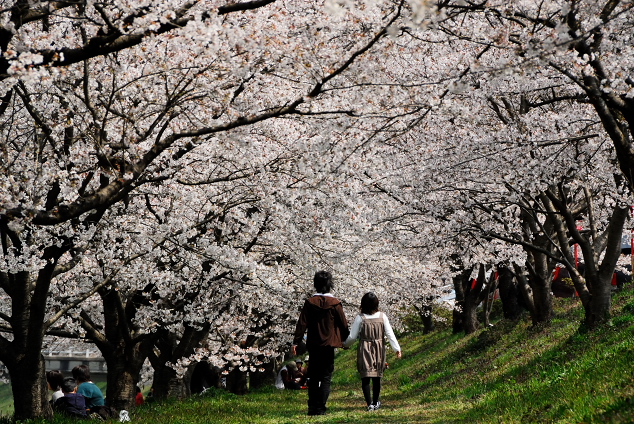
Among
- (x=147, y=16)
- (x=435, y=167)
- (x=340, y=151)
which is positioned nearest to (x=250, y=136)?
(x=340, y=151)

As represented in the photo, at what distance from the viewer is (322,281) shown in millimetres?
9562

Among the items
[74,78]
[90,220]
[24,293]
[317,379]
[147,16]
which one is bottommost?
[317,379]

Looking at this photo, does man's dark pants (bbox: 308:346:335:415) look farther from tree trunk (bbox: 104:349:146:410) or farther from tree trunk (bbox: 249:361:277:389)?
tree trunk (bbox: 249:361:277:389)

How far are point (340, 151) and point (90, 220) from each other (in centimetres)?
377

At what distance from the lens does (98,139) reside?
830 cm

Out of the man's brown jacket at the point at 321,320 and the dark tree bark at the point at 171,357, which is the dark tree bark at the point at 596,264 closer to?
the man's brown jacket at the point at 321,320

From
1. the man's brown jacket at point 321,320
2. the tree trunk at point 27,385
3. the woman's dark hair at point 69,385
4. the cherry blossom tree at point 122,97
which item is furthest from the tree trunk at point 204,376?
the man's brown jacket at point 321,320

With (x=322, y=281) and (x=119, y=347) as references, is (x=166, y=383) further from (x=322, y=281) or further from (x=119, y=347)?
(x=322, y=281)

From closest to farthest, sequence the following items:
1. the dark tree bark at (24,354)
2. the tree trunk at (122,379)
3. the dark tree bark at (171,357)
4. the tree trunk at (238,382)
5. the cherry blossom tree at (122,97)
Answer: the cherry blossom tree at (122,97) < the dark tree bark at (24,354) < the tree trunk at (122,379) < the dark tree bark at (171,357) < the tree trunk at (238,382)

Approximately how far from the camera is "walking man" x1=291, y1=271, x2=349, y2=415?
9.51 m

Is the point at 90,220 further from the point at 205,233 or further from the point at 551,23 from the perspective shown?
the point at 551,23

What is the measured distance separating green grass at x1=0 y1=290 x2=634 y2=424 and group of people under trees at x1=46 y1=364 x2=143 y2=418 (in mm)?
651

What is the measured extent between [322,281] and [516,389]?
9.70ft

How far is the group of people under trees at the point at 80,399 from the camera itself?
1007cm
